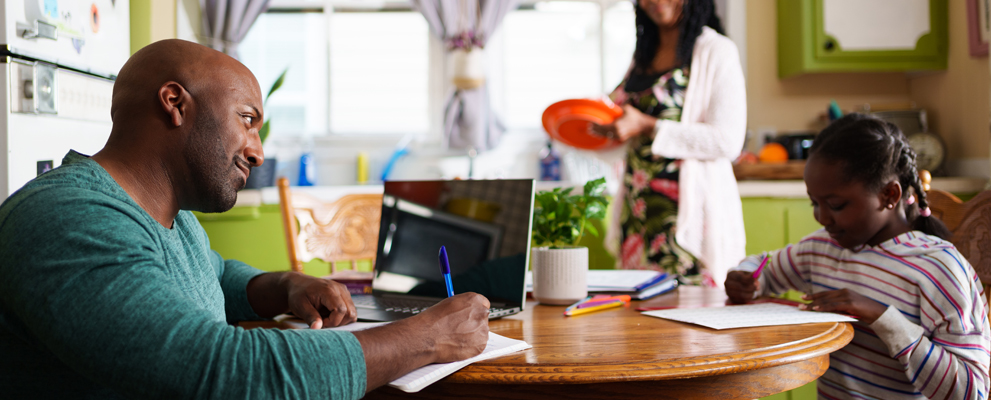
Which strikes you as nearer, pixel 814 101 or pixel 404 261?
pixel 404 261

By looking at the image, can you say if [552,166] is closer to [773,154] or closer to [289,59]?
[773,154]

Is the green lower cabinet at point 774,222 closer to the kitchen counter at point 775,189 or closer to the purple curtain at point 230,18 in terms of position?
the kitchen counter at point 775,189

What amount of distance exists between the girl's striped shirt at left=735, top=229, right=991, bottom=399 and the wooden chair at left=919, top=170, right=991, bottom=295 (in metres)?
0.19

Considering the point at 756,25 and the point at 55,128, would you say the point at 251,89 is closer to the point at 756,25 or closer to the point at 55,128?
the point at 55,128

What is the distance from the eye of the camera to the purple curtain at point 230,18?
3391mm

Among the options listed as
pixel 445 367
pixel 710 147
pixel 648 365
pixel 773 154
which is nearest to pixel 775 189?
pixel 773 154

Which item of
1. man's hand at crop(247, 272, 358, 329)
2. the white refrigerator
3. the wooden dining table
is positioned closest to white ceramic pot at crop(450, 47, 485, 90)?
the white refrigerator

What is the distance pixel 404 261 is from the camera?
1242 millimetres

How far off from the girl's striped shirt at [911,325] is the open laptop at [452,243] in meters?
0.50

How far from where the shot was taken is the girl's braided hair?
1158 mm

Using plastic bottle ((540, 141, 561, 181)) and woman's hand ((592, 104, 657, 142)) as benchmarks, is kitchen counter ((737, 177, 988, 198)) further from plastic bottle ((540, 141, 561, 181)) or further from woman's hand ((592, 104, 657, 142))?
woman's hand ((592, 104, 657, 142))

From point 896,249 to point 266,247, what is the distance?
2.54 metres

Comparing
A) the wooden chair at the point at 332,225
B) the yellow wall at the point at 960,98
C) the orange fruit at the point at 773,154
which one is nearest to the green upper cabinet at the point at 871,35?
the yellow wall at the point at 960,98

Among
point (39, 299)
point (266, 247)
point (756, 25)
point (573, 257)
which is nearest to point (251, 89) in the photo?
point (39, 299)
